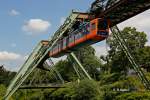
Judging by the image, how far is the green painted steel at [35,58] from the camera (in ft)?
195

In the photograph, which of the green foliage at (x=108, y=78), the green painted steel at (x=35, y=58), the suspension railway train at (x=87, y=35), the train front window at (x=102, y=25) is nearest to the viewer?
the suspension railway train at (x=87, y=35)

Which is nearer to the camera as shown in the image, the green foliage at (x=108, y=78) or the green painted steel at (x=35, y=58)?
the green painted steel at (x=35, y=58)

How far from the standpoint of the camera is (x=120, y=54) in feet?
283

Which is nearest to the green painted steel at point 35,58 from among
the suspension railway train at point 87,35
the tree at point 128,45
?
the suspension railway train at point 87,35

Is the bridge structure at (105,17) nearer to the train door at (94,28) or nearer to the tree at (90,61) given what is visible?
the train door at (94,28)

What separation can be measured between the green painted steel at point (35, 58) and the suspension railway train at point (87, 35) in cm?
183

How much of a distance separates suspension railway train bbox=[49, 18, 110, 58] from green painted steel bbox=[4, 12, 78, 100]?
6.01ft

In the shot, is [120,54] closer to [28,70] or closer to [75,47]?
[28,70]

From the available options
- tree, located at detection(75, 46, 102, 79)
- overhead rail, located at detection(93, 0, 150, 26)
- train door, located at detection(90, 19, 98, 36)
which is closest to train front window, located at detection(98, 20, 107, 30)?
train door, located at detection(90, 19, 98, 36)

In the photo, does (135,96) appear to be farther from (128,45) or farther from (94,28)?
(128,45)

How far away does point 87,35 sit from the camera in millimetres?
A: 46469

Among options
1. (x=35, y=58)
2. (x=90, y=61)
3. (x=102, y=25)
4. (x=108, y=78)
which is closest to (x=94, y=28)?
(x=102, y=25)

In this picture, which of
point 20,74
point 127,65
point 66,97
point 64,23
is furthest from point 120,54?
point 64,23

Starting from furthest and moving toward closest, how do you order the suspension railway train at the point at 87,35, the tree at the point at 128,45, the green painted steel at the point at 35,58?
1. the tree at the point at 128,45
2. the green painted steel at the point at 35,58
3. the suspension railway train at the point at 87,35
